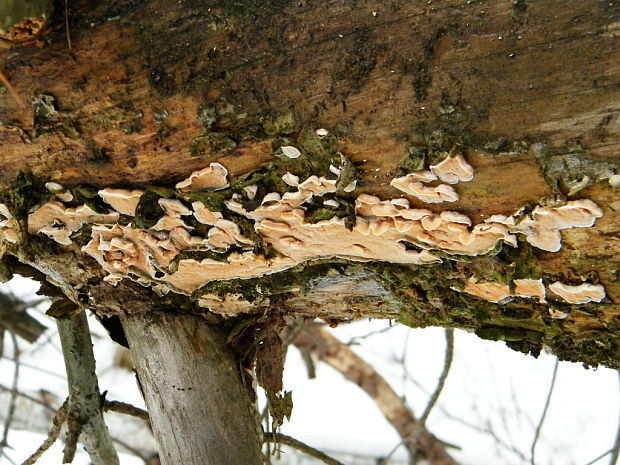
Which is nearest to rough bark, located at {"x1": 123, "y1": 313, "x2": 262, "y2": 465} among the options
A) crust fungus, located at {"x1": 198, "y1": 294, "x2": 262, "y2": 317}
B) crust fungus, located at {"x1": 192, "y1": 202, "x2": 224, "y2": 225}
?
crust fungus, located at {"x1": 198, "y1": 294, "x2": 262, "y2": 317}

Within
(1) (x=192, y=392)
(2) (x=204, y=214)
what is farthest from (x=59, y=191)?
(1) (x=192, y=392)

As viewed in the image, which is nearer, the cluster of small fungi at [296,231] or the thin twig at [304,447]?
the cluster of small fungi at [296,231]

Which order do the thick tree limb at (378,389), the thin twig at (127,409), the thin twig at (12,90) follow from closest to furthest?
1. the thin twig at (12,90)
2. the thin twig at (127,409)
3. the thick tree limb at (378,389)

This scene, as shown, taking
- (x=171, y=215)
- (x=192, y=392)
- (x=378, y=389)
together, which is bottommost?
(x=192, y=392)

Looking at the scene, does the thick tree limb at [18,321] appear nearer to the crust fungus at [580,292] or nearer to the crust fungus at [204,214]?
the crust fungus at [204,214]

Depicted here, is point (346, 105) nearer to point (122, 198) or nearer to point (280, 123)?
point (280, 123)

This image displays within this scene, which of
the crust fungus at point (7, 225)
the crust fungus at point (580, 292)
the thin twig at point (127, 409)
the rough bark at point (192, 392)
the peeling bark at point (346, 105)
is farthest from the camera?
the thin twig at point (127, 409)

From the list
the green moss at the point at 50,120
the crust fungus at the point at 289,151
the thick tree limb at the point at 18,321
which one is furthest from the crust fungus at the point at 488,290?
the thick tree limb at the point at 18,321

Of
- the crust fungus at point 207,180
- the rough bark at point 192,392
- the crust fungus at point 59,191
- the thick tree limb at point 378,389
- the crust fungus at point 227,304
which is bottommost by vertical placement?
the rough bark at point 192,392
